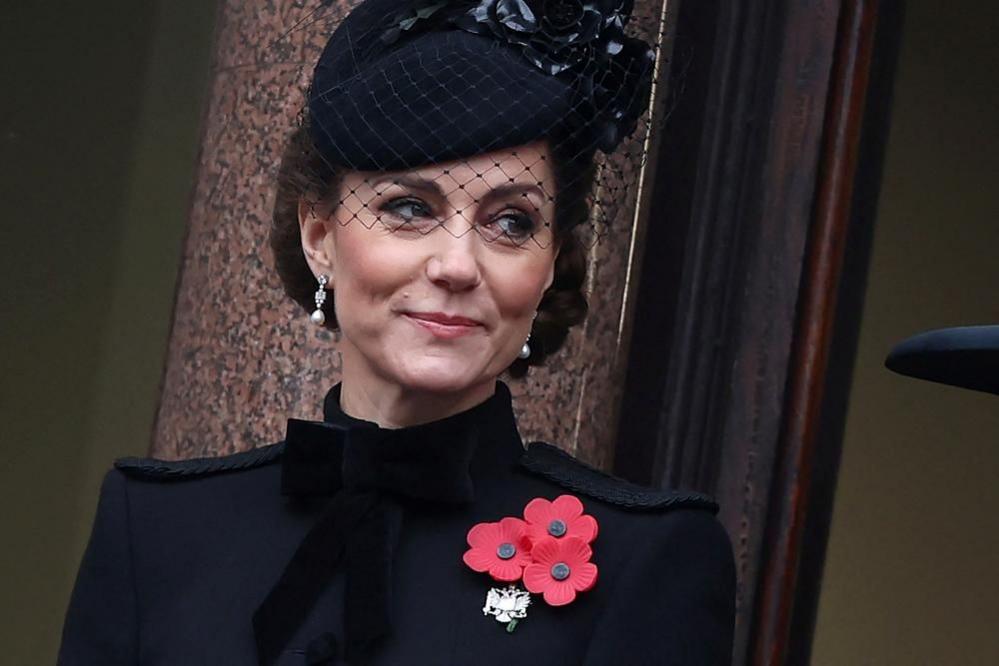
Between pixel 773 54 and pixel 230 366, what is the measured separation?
52.9 inches

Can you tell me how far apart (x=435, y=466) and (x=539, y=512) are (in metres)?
0.15

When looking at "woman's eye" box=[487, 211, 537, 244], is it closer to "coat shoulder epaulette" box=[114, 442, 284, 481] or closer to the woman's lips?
the woman's lips

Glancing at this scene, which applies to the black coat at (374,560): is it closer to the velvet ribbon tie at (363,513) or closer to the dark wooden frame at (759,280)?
the velvet ribbon tie at (363,513)

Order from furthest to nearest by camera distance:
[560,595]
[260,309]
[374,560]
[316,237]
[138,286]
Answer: [138,286] → [260,309] → [316,237] → [374,560] → [560,595]

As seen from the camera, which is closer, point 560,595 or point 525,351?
point 560,595

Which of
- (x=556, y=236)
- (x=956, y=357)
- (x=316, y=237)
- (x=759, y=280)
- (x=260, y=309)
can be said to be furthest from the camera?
(x=759, y=280)

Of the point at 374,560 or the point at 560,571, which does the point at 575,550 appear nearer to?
the point at 560,571

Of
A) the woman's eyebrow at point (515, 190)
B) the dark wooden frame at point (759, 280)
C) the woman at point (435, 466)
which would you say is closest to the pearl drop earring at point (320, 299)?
the woman at point (435, 466)

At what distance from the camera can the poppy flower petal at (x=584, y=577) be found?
251 centimetres

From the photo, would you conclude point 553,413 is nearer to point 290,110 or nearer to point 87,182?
point 290,110

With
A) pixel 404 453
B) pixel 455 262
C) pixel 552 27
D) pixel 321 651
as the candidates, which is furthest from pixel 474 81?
pixel 321 651

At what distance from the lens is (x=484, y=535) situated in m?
2.63

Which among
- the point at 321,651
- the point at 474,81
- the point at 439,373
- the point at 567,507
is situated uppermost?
the point at 474,81

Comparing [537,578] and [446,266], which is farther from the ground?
[446,266]
